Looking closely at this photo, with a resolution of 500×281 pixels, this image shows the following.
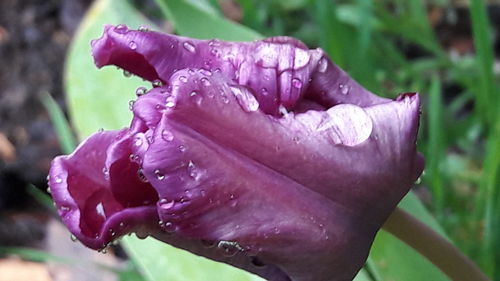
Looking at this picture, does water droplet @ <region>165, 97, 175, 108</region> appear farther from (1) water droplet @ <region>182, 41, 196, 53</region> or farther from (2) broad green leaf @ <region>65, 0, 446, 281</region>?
(2) broad green leaf @ <region>65, 0, 446, 281</region>

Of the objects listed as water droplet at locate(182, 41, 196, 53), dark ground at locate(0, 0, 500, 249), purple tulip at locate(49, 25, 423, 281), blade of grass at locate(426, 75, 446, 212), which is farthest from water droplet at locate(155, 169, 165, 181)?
dark ground at locate(0, 0, 500, 249)

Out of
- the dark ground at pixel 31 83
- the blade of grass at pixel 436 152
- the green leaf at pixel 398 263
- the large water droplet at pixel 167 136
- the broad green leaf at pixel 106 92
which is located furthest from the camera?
the dark ground at pixel 31 83

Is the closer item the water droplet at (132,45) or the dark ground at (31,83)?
the water droplet at (132,45)

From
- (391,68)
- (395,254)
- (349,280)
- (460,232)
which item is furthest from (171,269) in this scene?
(391,68)

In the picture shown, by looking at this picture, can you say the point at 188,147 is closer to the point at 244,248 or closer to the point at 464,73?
the point at 244,248

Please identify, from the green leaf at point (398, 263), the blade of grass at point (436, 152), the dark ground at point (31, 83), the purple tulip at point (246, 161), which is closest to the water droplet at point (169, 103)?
the purple tulip at point (246, 161)

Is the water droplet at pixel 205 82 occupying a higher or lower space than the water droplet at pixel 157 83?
higher

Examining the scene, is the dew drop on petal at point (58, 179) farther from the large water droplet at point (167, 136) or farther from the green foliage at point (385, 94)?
the green foliage at point (385, 94)
